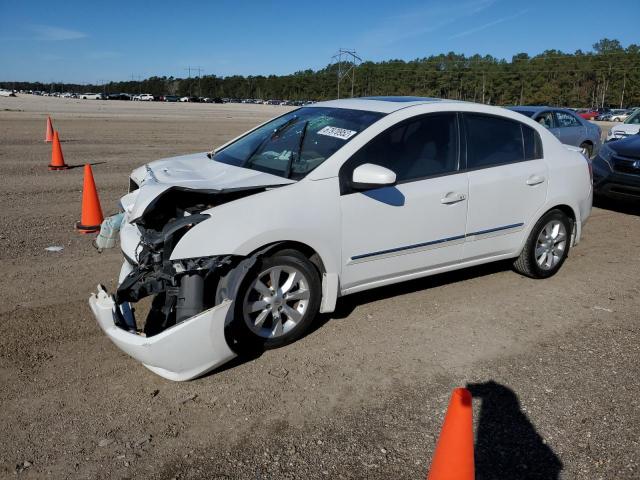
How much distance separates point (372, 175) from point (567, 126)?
11721 mm

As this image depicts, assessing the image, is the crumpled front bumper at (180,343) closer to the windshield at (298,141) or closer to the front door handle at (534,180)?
the windshield at (298,141)

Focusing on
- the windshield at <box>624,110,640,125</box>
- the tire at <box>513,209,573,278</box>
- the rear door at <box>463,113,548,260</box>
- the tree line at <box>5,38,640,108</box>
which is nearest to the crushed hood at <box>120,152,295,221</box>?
the rear door at <box>463,113,548,260</box>

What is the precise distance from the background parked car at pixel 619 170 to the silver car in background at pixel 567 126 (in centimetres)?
375

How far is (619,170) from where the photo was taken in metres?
8.91

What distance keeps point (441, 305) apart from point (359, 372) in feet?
4.89

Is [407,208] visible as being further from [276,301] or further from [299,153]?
[276,301]

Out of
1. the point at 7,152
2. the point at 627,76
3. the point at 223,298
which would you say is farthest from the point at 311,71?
the point at 223,298

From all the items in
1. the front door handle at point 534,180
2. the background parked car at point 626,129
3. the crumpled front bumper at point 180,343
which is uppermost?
the background parked car at point 626,129

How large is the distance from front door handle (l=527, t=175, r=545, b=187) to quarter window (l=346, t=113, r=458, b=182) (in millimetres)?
914

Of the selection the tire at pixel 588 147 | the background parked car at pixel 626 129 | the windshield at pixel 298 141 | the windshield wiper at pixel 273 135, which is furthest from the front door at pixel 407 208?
the background parked car at pixel 626 129

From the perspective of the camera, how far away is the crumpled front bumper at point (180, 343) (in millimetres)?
3367

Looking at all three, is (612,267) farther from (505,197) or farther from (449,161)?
(449,161)

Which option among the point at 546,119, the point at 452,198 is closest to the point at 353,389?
the point at 452,198

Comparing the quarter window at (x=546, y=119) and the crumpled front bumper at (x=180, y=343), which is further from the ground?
the quarter window at (x=546, y=119)
